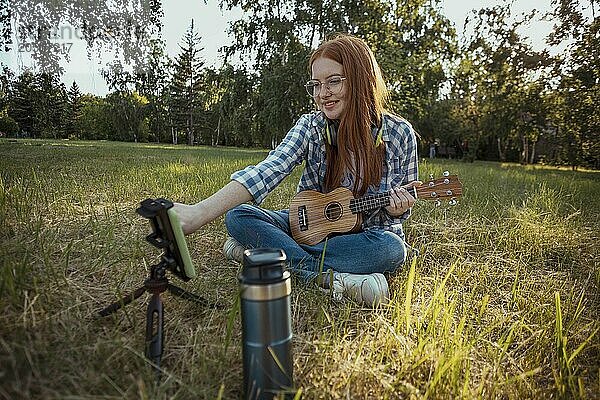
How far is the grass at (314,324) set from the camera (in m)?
1.14

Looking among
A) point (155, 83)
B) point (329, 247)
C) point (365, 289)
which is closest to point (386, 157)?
point (329, 247)

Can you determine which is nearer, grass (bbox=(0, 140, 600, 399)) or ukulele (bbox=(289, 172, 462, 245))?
grass (bbox=(0, 140, 600, 399))

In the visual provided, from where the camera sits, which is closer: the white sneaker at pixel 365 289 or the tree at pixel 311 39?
the white sneaker at pixel 365 289

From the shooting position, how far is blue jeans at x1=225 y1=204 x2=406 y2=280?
214 cm

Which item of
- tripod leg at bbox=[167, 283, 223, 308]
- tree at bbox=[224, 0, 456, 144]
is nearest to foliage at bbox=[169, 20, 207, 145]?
tree at bbox=[224, 0, 456, 144]

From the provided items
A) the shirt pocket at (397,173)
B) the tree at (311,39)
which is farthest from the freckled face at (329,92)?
the tree at (311,39)

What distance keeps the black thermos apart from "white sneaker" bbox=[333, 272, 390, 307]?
0.80 metres

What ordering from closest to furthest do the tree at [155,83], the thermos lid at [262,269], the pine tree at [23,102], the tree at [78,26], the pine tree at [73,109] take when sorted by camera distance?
the thermos lid at [262,269] → the tree at [78,26] → the pine tree at [23,102] → the pine tree at [73,109] → the tree at [155,83]

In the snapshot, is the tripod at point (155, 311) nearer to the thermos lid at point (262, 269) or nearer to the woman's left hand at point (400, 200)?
the thermos lid at point (262, 269)

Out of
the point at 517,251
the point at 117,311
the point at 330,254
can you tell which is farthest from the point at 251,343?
the point at 517,251

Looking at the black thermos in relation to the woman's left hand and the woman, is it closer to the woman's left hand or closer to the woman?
the woman

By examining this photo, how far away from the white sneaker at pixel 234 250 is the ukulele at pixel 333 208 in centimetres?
32

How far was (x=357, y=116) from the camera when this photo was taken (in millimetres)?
2326

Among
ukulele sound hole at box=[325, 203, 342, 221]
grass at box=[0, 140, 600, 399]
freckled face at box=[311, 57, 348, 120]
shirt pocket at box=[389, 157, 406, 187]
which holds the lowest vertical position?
grass at box=[0, 140, 600, 399]
